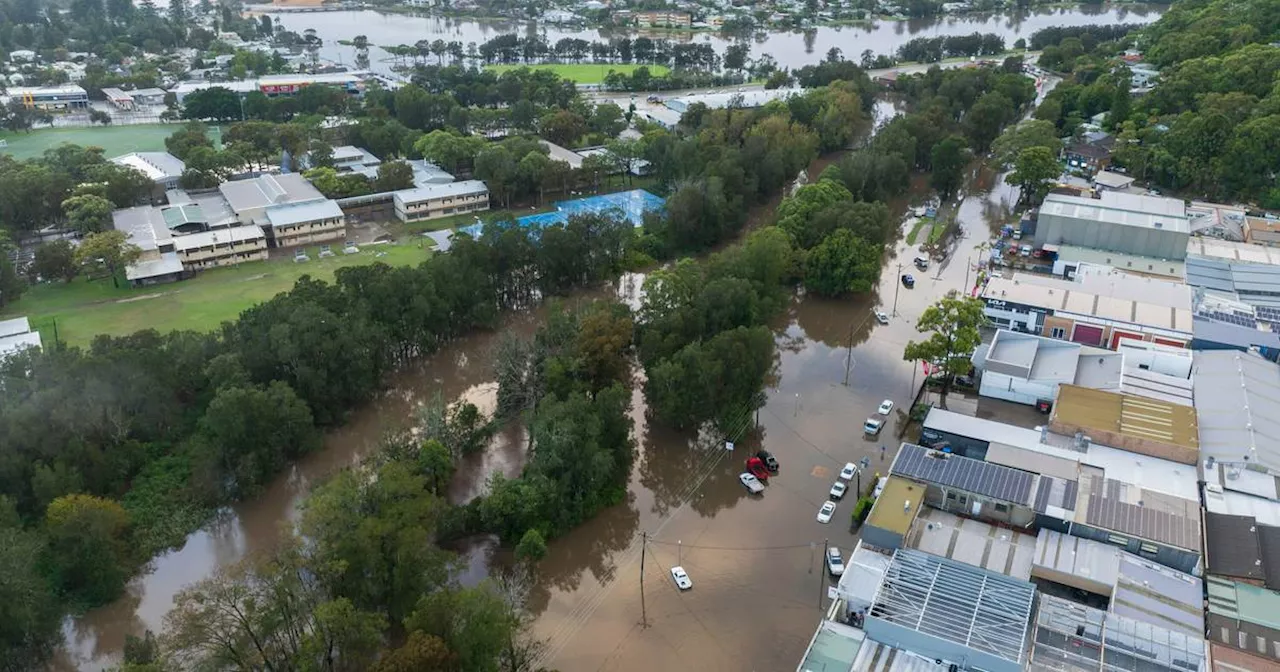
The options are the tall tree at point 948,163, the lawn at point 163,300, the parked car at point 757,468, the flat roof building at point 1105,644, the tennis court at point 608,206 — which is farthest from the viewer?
the tall tree at point 948,163

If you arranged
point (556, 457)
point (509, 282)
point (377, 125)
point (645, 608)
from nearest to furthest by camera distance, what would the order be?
1. point (645, 608)
2. point (556, 457)
3. point (509, 282)
4. point (377, 125)

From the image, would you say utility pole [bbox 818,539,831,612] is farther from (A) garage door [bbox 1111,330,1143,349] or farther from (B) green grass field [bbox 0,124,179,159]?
(B) green grass field [bbox 0,124,179,159]

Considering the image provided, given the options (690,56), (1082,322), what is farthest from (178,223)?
(690,56)

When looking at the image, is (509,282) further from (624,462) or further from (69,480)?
(69,480)

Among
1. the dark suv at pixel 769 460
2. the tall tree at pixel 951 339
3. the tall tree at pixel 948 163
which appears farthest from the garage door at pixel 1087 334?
the tall tree at pixel 948 163

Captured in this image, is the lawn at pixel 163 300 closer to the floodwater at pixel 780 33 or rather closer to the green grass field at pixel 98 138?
the green grass field at pixel 98 138

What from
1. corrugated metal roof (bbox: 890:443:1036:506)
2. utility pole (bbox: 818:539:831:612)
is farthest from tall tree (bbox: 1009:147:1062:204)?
utility pole (bbox: 818:539:831:612)
